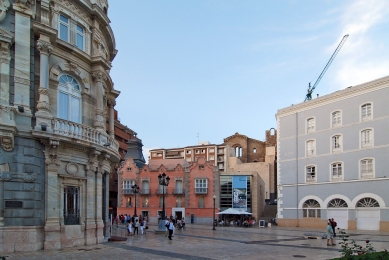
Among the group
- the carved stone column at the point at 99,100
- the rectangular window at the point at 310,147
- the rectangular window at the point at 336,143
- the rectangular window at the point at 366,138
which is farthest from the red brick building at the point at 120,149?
the carved stone column at the point at 99,100

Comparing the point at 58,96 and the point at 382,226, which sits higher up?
the point at 58,96

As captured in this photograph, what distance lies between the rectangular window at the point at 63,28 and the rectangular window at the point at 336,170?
100 feet

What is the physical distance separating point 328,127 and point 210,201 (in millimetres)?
21254

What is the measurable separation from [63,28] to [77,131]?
18.9ft

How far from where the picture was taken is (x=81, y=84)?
2283cm

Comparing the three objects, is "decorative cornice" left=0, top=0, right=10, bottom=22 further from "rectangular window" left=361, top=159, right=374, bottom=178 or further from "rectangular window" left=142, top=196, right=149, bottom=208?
"rectangular window" left=142, top=196, right=149, bottom=208

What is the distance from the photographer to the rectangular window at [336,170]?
1637 inches

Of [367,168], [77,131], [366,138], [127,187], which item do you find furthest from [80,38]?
[127,187]

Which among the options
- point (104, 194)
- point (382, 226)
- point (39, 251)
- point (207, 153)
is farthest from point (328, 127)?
point (207, 153)

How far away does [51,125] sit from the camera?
19.8 m

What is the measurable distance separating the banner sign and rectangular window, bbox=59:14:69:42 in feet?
131

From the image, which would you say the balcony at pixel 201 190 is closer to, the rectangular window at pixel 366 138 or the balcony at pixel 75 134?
the rectangular window at pixel 366 138

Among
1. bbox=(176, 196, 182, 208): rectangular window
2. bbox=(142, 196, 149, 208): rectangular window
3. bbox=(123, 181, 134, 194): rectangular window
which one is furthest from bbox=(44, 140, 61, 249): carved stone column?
bbox=(123, 181, 134, 194): rectangular window

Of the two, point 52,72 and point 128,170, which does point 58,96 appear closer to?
point 52,72
